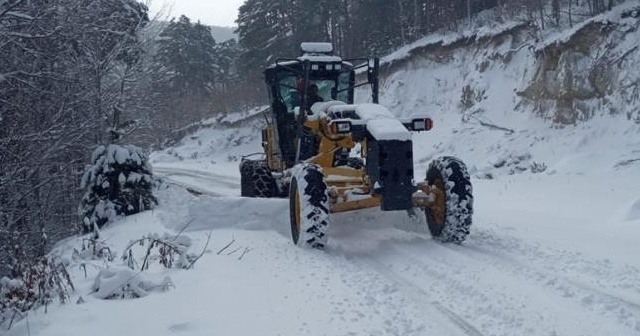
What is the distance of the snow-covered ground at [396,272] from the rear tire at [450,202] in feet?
0.69

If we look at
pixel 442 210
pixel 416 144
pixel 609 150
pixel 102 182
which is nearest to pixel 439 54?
pixel 416 144

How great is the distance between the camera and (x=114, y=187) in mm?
11109

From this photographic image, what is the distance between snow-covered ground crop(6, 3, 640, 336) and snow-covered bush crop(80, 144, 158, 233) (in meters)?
0.58

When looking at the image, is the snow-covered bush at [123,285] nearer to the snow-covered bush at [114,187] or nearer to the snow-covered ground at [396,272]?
the snow-covered ground at [396,272]

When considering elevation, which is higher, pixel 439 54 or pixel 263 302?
pixel 439 54

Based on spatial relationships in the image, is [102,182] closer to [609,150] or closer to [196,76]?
[609,150]

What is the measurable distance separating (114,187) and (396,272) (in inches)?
275

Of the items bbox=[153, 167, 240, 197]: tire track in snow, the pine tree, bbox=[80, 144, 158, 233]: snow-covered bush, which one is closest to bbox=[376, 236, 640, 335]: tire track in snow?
bbox=[80, 144, 158, 233]: snow-covered bush

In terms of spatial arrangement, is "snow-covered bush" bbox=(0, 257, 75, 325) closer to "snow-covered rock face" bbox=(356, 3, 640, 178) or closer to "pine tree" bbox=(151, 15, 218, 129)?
"snow-covered rock face" bbox=(356, 3, 640, 178)

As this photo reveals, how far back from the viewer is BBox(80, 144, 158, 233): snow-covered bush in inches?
432

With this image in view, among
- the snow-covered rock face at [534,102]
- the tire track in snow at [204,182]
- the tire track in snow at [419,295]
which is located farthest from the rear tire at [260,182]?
the snow-covered rock face at [534,102]

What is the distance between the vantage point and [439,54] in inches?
1024

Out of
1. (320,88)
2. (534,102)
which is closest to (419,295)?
(320,88)

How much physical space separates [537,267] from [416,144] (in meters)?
16.6
